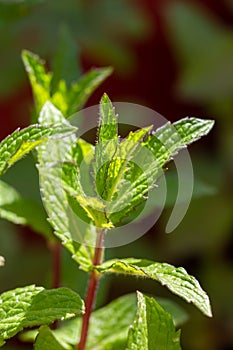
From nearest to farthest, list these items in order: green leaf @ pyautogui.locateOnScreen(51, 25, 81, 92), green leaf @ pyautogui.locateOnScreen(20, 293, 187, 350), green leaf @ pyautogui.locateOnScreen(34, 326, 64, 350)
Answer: green leaf @ pyautogui.locateOnScreen(34, 326, 64, 350)
green leaf @ pyautogui.locateOnScreen(20, 293, 187, 350)
green leaf @ pyautogui.locateOnScreen(51, 25, 81, 92)

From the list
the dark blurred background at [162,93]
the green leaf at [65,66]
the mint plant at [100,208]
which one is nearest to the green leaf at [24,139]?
the mint plant at [100,208]

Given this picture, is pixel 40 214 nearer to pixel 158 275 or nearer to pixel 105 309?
pixel 105 309

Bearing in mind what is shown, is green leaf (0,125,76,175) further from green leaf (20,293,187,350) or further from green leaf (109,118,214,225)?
green leaf (20,293,187,350)

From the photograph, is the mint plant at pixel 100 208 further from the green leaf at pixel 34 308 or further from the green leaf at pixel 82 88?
the green leaf at pixel 82 88

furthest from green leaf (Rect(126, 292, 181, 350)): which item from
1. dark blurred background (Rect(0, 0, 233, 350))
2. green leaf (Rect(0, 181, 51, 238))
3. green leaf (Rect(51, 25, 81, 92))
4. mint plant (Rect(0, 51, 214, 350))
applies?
dark blurred background (Rect(0, 0, 233, 350))

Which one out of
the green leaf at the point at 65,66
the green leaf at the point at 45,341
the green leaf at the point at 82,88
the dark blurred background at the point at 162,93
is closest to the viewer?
the green leaf at the point at 45,341

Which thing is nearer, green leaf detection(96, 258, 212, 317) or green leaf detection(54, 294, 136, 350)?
green leaf detection(96, 258, 212, 317)

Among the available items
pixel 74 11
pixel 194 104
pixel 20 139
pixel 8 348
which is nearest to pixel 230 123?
pixel 194 104

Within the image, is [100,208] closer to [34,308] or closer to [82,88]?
[34,308]
